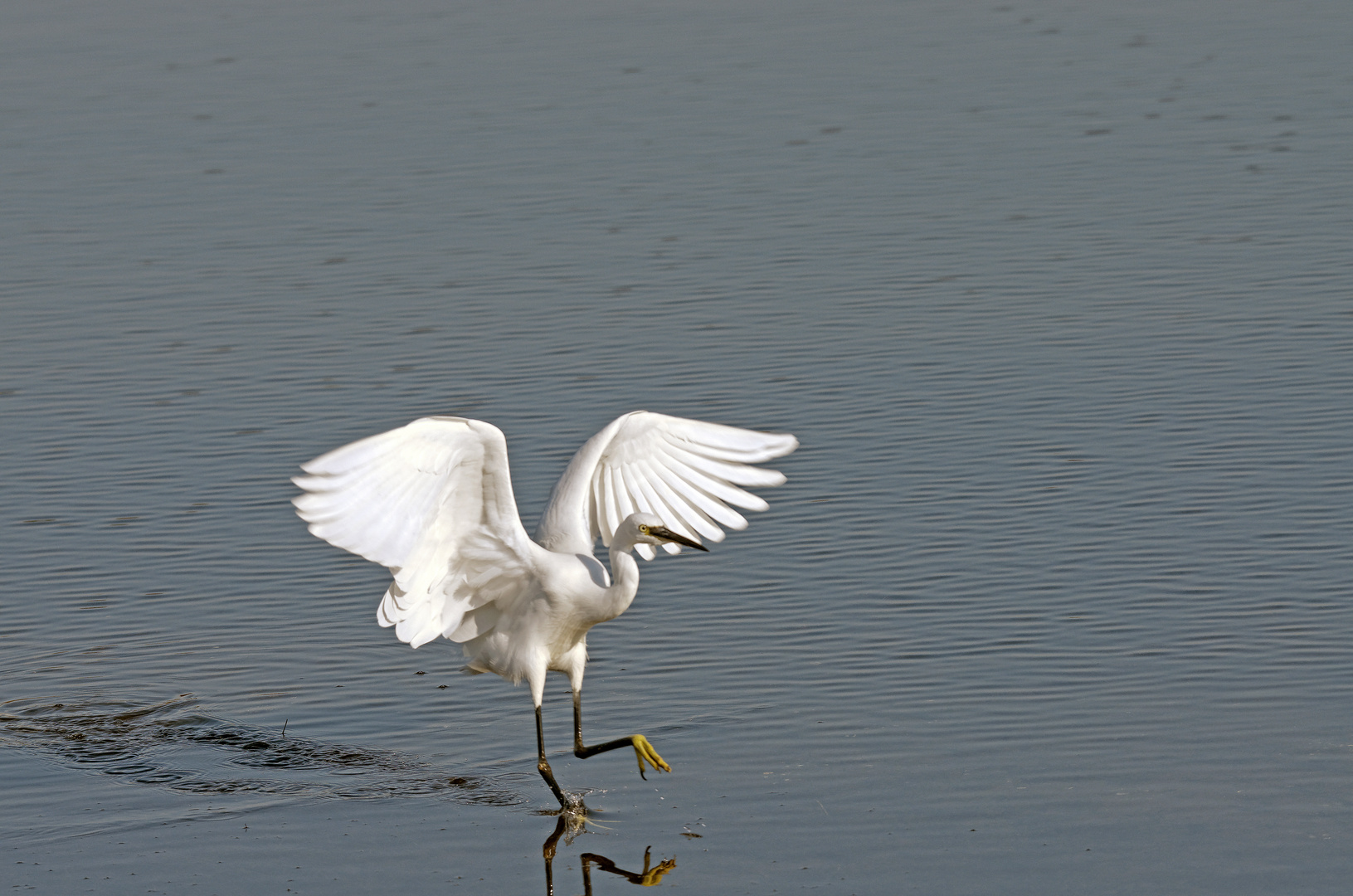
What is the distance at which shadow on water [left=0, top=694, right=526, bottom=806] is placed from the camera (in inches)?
376

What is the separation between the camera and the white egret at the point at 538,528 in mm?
8688

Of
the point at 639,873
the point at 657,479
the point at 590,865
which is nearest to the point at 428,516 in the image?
the point at 657,479

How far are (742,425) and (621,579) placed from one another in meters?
4.48

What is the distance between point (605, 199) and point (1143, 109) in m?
6.06

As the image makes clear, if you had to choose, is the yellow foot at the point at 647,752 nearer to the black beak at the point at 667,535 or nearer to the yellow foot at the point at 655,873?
the yellow foot at the point at 655,873

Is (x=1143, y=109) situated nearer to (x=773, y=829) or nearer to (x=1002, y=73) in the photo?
(x=1002, y=73)

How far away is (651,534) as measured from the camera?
950 centimetres

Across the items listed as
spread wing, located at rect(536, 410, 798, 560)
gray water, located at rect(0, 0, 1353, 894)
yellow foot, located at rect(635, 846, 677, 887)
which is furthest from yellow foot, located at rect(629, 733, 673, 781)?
spread wing, located at rect(536, 410, 798, 560)

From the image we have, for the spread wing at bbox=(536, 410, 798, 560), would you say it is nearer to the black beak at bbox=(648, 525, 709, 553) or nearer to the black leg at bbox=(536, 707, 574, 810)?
the black beak at bbox=(648, 525, 709, 553)

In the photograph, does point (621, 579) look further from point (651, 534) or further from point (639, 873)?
point (639, 873)

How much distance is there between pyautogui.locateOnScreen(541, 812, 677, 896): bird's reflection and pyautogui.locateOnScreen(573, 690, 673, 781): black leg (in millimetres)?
433

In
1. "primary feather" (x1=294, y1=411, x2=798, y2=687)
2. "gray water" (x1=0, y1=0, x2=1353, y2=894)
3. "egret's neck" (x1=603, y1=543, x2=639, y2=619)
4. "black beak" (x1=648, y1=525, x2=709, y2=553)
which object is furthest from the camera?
"egret's neck" (x1=603, y1=543, x2=639, y2=619)

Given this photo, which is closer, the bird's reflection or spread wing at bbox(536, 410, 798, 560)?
the bird's reflection

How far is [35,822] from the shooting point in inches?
367
